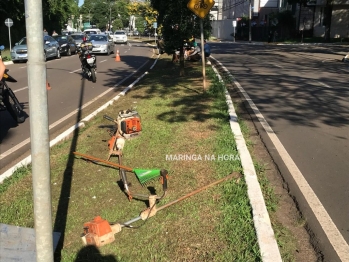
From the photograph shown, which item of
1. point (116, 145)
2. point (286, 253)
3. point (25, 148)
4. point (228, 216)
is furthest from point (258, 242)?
point (25, 148)

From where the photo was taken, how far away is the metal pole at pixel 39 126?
8.41 ft

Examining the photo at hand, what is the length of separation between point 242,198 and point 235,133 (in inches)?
106

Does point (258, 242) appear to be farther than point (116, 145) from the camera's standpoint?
No

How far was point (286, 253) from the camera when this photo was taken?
3.64 meters

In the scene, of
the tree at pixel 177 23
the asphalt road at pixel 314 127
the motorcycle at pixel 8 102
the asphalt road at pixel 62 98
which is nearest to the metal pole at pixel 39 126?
the asphalt road at pixel 314 127

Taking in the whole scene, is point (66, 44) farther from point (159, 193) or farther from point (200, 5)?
point (159, 193)

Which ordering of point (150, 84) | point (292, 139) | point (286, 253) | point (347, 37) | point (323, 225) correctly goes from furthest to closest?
point (347, 37) < point (150, 84) < point (292, 139) < point (323, 225) < point (286, 253)

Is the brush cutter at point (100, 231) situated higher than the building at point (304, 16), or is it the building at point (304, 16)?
the building at point (304, 16)

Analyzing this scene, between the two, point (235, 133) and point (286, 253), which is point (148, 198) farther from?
point (235, 133)

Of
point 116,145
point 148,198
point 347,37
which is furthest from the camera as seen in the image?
point 347,37

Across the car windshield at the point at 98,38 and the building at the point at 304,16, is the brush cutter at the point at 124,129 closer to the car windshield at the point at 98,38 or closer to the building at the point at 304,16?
the car windshield at the point at 98,38

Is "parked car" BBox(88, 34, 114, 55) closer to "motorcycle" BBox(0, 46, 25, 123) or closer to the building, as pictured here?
the building

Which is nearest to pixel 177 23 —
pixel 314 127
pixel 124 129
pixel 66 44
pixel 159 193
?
pixel 314 127

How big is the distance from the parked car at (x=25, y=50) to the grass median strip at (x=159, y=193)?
16.6 metres
